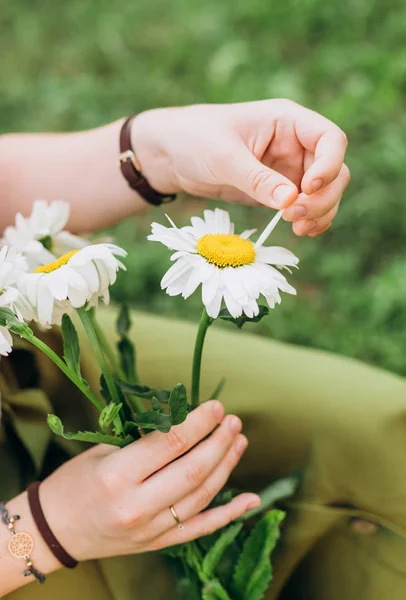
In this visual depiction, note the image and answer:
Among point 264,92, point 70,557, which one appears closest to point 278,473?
point 70,557

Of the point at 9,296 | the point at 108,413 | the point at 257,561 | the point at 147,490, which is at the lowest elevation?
the point at 257,561

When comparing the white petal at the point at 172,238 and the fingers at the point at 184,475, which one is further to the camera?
the fingers at the point at 184,475

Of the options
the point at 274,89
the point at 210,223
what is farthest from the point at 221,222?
the point at 274,89

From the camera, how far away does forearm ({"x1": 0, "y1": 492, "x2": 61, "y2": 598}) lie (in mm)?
667

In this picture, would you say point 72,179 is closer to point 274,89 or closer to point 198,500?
point 198,500

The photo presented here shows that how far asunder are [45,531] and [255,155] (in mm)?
413

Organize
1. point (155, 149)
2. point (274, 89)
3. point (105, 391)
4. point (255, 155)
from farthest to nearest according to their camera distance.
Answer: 1. point (274, 89)
2. point (155, 149)
3. point (255, 155)
4. point (105, 391)

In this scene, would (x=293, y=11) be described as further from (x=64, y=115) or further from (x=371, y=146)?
(x=64, y=115)

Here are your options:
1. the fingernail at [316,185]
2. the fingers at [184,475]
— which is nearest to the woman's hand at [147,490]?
the fingers at [184,475]

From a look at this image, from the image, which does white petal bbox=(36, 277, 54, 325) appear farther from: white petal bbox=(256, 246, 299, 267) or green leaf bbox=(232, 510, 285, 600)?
green leaf bbox=(232, 510, 285, 600)

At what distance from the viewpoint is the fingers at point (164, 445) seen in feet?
2.04

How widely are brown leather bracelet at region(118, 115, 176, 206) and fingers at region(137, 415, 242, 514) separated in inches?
13.4

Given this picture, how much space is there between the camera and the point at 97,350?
1.91 ft

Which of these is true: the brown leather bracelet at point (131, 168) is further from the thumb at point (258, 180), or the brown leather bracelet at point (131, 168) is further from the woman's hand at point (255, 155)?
the thumb at point (258, 180)
